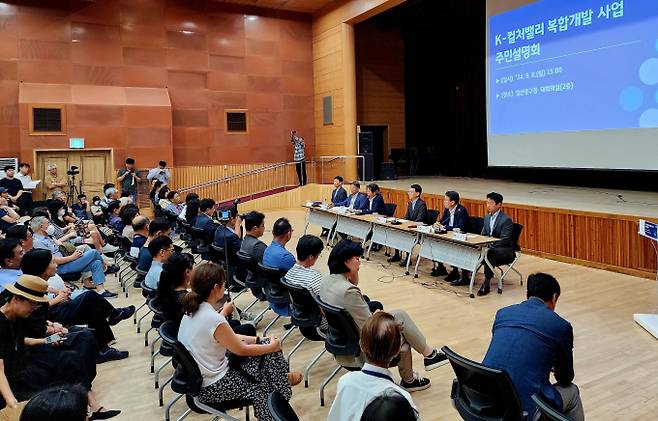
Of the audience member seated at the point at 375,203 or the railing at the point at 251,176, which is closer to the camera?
the audience member seated at the point at 375,203

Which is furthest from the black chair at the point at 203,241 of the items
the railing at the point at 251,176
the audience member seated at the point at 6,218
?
the railing at the point at 251,176

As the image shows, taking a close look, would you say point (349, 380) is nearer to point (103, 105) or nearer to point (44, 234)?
point (44, 234)

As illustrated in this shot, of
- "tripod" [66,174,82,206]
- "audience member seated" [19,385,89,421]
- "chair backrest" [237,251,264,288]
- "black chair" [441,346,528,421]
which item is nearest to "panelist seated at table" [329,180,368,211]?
"chair backrest" [237,251,264,288]

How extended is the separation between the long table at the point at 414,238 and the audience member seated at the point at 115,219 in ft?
11.0

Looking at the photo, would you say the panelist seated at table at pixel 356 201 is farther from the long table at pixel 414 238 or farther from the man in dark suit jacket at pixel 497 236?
the man in dark suit jacket at pixel 497 236

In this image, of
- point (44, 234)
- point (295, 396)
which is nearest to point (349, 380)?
point (295, 396)

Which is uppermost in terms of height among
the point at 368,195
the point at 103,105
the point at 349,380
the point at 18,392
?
the point at 103,105

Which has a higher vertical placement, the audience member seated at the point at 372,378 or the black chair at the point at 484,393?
the audience member seated at the point at 372,378

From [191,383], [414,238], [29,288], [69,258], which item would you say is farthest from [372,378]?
[414,238]

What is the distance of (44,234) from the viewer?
5.81 meters

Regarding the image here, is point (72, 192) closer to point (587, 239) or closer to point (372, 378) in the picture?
point (587, 239)

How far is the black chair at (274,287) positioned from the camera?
4230mm

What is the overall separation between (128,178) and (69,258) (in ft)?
25.3

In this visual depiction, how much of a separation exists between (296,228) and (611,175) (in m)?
6.87
